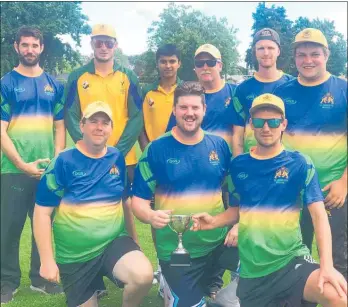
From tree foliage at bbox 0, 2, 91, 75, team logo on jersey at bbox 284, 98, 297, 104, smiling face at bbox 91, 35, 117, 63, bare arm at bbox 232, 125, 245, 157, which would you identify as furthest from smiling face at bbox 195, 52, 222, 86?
tree foliage at bbox 0, 2, 91, 75

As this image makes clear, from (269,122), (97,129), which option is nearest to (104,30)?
(97,129)

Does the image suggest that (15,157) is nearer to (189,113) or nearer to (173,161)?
(173,161)

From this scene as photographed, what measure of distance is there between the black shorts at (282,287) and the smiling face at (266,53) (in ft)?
6.96

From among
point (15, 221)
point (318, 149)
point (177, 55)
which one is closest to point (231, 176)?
point (318, 149)

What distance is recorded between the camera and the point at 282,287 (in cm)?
346

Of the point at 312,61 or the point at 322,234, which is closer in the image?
the point at 322,234

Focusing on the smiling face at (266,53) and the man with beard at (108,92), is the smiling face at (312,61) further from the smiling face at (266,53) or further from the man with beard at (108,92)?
the man with beard at (108,92)

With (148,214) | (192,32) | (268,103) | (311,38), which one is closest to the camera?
(268,103)

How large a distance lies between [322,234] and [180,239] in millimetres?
1133

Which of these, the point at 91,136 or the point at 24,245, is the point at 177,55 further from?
the point at 24,245

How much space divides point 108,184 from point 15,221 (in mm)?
1742

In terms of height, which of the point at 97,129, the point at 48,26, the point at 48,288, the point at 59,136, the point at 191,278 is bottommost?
the point at 48,288

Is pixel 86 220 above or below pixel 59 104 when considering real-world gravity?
below

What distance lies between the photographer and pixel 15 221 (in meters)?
5.21
